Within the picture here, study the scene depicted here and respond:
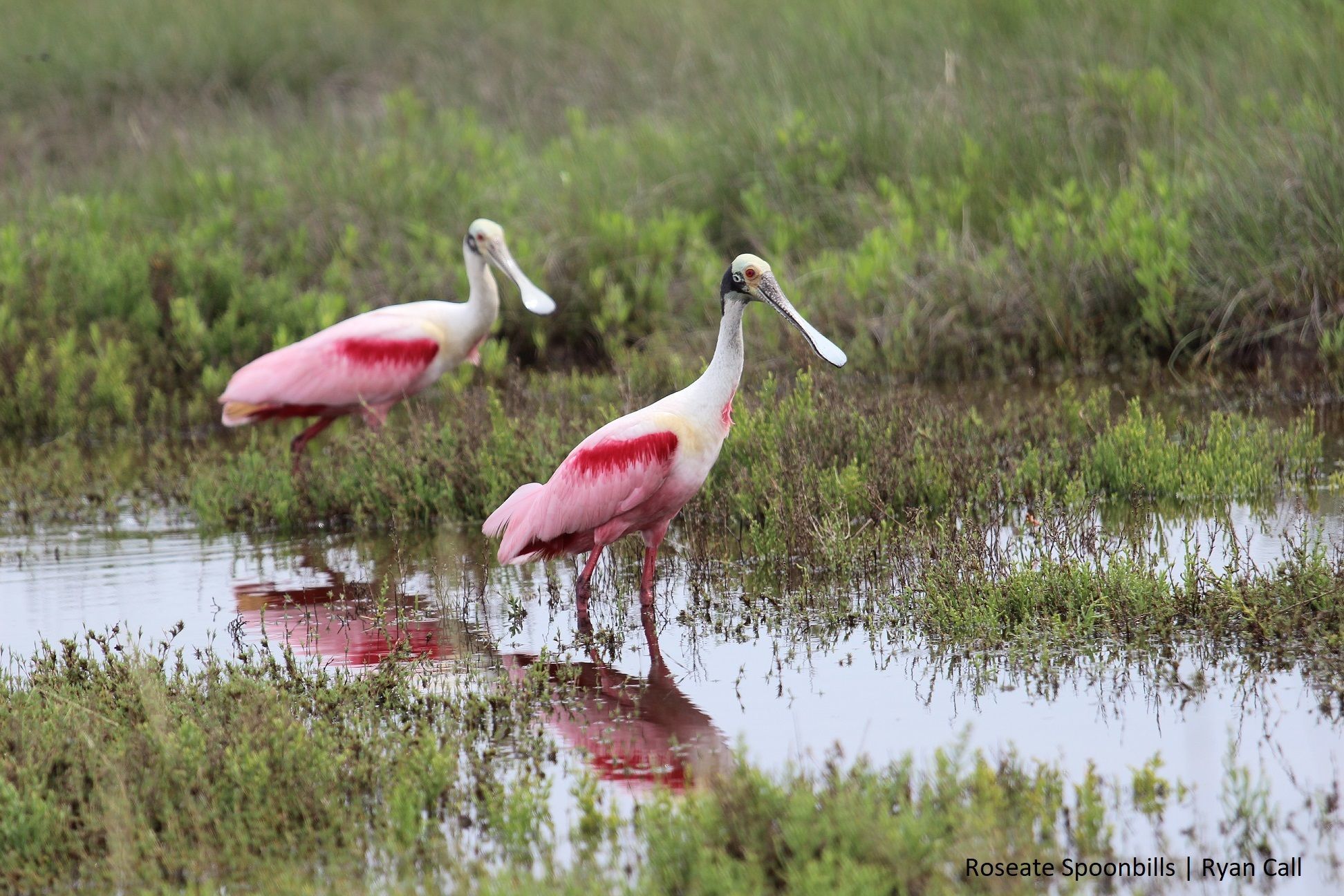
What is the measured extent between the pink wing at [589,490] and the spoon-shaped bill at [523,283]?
2681mm

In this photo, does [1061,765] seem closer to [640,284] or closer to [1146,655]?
[1146,655]

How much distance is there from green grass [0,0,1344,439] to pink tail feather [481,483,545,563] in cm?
262

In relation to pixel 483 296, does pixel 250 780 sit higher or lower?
lower

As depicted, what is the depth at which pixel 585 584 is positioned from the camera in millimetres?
6383

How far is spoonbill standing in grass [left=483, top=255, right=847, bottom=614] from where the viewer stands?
242 inches

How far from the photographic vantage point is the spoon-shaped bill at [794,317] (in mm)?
6496

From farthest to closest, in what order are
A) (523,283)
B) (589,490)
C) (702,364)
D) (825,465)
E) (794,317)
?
(702,364) < (523,283) < (825,465) < (794,317) < (589,490)

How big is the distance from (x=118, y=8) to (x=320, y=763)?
16.4 m

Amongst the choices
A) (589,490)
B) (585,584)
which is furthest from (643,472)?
(585,584)

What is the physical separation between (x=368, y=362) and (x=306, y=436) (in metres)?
0.52

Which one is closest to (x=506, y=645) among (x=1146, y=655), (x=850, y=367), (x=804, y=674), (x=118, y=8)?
(x=804, y=674)

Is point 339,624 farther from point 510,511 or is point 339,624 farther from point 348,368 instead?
point 348,368

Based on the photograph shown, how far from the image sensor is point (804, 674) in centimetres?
548

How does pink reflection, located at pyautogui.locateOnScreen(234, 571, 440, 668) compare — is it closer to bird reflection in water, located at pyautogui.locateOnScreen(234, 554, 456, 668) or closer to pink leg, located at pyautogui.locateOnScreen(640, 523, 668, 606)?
bird reflection in water, located at pyautogui.locateOnScreen(234, 554, 456, 668)
